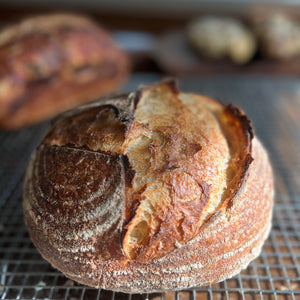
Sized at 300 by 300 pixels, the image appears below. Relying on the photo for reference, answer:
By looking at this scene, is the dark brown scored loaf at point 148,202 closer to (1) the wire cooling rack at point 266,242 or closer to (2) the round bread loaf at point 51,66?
(1) the wire cooling rack at point 266,242

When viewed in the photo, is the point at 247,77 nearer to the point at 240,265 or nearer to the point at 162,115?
the point at 162,115

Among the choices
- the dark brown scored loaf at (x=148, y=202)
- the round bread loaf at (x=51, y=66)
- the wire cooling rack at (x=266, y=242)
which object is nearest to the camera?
the dark brown scored loaf at (x=148, y=202)

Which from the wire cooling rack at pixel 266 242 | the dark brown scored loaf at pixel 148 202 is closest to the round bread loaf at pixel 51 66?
the wire cooling rack at pixel 266 242

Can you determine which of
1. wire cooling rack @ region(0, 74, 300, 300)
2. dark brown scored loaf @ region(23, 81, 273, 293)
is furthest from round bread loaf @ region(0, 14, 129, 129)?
dark brown scored loaf @ region(23, 81, 273, 293)

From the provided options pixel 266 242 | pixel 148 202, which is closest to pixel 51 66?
pixel 148 202

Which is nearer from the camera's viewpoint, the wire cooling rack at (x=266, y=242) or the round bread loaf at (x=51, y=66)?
the wire cooling rack at (x=266, y=242)
